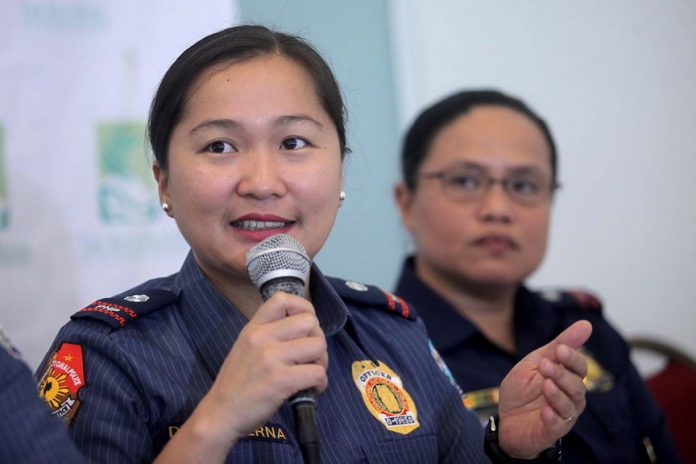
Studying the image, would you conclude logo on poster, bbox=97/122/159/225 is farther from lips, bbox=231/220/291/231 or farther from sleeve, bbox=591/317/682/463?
sleeve, bbox=591/317/682/463

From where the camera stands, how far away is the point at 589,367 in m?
2.30

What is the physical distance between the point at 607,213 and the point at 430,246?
3.84ft

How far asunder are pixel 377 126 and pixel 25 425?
74.2 inches

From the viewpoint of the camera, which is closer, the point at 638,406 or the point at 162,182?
the point at 162,182

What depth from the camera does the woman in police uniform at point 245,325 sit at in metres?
1.23

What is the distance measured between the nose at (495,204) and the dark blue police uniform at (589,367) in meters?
0.25

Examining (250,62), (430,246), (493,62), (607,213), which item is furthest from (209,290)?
(607,213)

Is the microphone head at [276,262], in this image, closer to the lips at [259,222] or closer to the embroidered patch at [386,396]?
the lips at [259,222]

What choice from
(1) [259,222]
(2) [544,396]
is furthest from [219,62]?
(2) [544,396]

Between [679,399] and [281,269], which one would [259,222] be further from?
[679,399]

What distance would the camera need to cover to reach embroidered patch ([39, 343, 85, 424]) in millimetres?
1203

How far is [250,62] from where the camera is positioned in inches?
55.4

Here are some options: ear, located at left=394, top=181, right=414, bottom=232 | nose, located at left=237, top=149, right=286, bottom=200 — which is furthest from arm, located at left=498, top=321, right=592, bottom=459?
ear, located at left=394, top=181, right=414, bottom=232

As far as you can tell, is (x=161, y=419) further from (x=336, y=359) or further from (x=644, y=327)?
(x=644, y=327)
